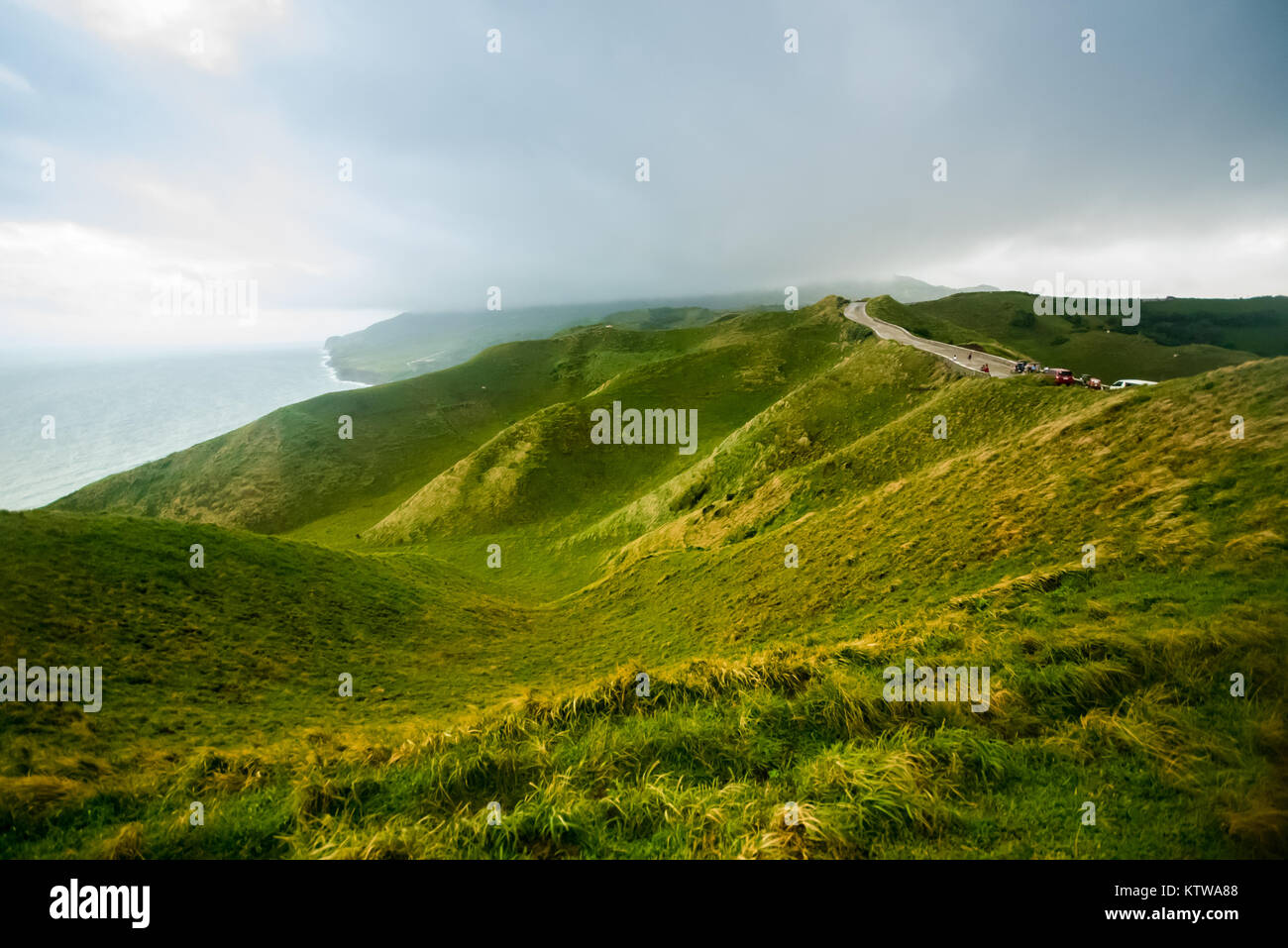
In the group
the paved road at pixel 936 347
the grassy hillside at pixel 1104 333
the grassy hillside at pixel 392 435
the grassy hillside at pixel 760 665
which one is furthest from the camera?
the grassy hillside at pixel 1104 333

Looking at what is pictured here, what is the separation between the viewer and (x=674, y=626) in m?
22.3

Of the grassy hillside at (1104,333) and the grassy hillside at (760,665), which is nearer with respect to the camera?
the grassy hillside at (760,665)

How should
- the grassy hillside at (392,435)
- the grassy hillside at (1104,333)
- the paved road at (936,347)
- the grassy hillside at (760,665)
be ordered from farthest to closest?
the grassy hillside at (1104,333)
the grassy hillside at (392,435)
the paved road at (936,347)
the grassy hillside at (760,665)

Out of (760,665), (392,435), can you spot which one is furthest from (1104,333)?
(392,435)

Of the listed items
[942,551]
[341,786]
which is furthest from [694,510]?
[341,786]

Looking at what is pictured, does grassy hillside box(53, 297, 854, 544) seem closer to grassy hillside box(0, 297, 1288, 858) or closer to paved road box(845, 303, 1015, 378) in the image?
paved road box(845, 303, 1015, 378)

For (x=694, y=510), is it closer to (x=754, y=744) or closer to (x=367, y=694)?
(x=367, y=694)

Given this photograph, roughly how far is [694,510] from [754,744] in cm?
3335

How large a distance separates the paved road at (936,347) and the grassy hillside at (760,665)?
7776 millimetres

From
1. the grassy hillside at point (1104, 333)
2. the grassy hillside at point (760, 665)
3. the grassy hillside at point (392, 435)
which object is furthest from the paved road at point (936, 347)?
the grassy hillside at point (760, 665)

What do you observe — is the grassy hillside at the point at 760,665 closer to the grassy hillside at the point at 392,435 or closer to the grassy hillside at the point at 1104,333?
the grassy hillside at the point at 392,435

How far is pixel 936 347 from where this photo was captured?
59.2m

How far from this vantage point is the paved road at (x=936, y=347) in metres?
43.1

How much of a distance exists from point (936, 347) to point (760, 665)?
204 ft
